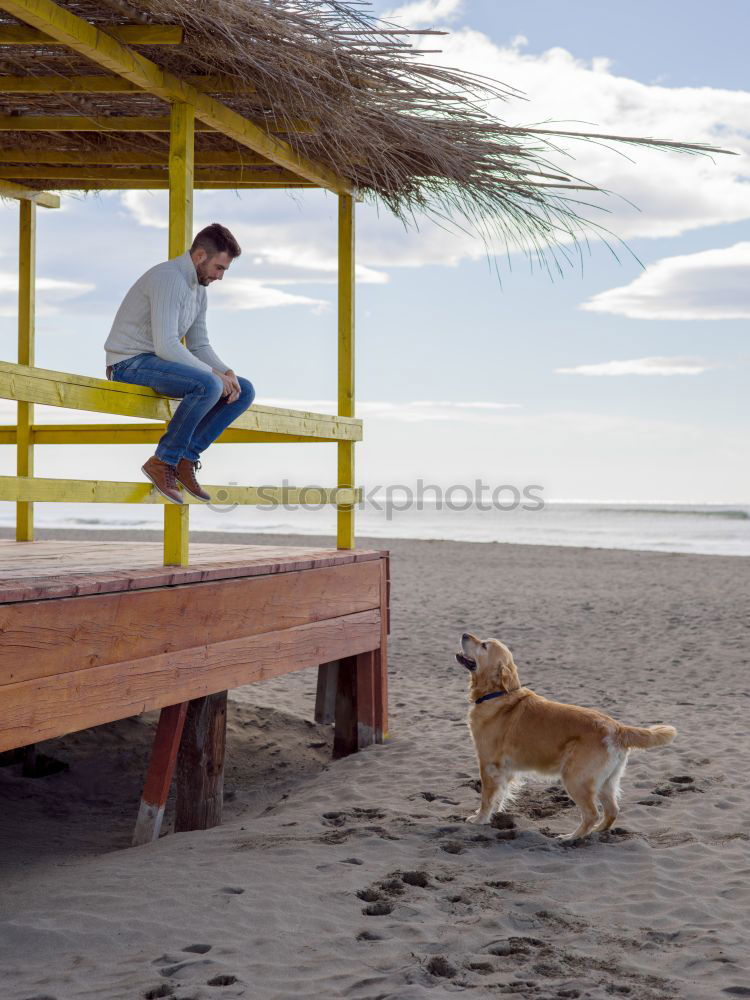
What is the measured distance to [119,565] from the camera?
17.1 feet

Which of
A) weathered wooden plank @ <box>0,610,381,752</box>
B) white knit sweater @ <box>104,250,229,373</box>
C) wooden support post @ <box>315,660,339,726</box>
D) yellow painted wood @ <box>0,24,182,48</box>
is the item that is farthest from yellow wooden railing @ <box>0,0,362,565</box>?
wooden support post @ <box>315,660,339,726</box>

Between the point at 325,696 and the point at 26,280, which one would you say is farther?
the point at 325,696

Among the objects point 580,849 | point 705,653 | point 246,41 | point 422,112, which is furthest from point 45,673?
point 705,653

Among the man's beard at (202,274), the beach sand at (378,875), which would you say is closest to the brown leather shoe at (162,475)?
the man's beard at (202,274)

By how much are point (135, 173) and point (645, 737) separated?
5.17 metres

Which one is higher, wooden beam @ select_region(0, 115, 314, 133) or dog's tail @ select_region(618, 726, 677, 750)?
wooden beam @ select_region(0, 115, 314, 133)

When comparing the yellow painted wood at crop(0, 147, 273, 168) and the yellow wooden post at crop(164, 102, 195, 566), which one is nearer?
the yellow wooden post at crop(164, 102, 195, 566)

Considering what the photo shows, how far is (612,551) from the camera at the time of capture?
22578 millimetres

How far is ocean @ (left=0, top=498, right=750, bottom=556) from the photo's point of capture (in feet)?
99.7

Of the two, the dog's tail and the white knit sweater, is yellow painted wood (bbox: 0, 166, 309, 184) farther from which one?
the dog's tail

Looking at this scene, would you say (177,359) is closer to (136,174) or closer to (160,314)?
(160,314)

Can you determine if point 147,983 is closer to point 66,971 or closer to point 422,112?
point 66,971

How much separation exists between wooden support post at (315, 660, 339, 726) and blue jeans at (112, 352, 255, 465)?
3.45 metres

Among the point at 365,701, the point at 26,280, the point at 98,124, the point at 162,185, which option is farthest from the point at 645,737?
the point at 26,280
